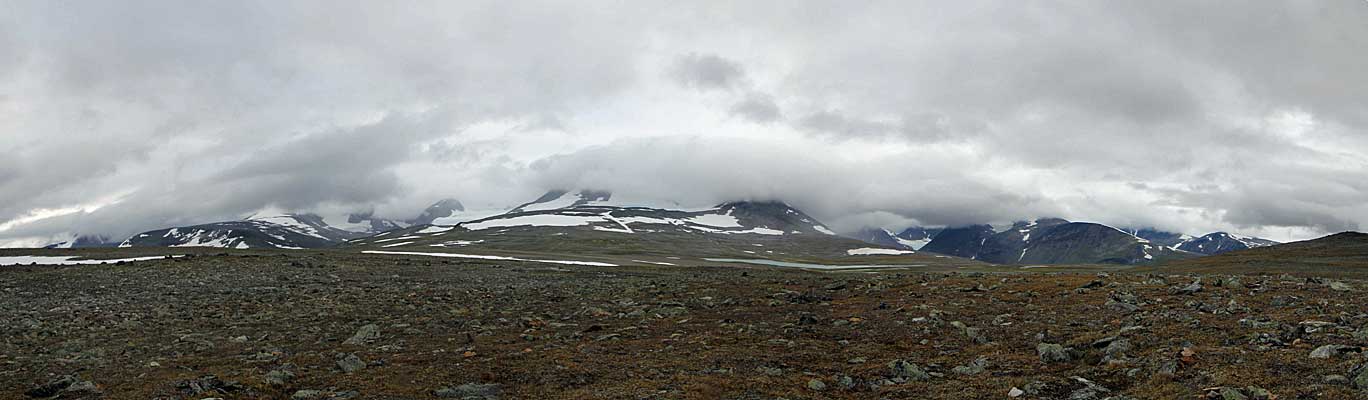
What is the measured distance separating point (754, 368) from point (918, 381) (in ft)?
11.1

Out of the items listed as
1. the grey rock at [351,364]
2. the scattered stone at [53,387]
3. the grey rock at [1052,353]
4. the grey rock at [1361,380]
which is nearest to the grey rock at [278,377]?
the grey rock at [351,364]

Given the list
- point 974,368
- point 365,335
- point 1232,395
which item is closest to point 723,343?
point 974,368

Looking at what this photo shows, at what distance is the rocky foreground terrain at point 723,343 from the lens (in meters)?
12.8

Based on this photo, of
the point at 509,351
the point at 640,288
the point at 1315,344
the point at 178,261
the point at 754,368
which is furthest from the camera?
the point at 178,261

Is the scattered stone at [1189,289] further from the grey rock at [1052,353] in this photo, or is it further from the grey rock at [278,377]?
the grey rock at [278,377]

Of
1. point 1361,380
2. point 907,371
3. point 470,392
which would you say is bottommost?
point 470,392

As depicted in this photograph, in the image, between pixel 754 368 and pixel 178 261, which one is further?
pixel 178 261

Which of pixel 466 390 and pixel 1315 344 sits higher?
pixel 1315 344

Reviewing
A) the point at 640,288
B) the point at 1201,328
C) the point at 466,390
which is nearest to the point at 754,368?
the point at 466,390

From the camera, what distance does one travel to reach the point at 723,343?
18.6 meters

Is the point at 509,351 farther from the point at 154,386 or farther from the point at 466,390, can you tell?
the point at 154,386

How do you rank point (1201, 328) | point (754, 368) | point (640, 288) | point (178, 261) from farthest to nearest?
point (178, 261) < point (640, 288) < point (1201, 328) < point (754, 368)

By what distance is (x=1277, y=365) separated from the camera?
12.1 m

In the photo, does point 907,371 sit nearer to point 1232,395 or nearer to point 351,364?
point 1232,395
